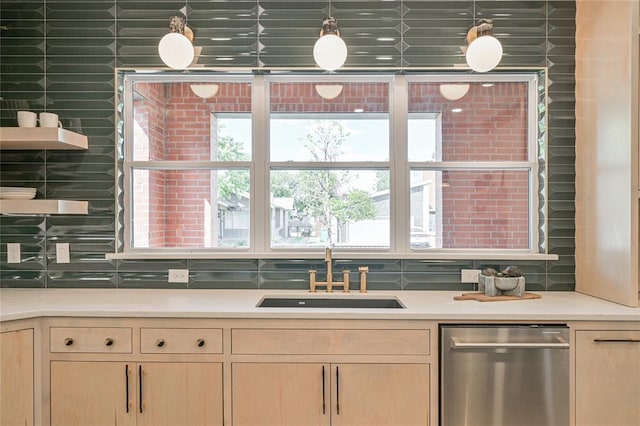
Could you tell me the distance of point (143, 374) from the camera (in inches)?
75.2

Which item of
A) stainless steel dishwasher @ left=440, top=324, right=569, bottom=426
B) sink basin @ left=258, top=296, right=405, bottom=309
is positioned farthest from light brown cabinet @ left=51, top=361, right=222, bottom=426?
stainless steel dishwasher @ left=440, top=324, right=569, bottom=426

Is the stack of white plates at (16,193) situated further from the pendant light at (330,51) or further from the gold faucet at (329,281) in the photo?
the pendant light at (330,51)

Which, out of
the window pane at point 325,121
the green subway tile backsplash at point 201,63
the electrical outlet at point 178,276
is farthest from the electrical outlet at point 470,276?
the electrical outlet at point 178,276

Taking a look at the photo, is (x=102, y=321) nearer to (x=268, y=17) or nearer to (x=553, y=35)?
(x=268, y=17)

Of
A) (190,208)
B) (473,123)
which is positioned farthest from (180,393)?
(473,123)

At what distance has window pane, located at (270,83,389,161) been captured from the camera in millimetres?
2561

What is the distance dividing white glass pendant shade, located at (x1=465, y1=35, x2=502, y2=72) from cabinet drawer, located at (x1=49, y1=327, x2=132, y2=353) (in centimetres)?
230

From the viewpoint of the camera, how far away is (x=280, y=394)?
6.18ft

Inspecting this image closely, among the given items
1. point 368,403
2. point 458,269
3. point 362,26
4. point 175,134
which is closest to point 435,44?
point 362,26

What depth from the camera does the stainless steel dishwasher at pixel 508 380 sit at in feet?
6.02

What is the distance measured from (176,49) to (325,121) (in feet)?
3.16

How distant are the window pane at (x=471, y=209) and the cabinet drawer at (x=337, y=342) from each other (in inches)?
31.9

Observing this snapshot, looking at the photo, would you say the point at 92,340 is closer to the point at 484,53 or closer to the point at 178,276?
the point at 178,276

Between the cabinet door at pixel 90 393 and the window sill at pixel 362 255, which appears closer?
the cabinet door at pixel 90 393
